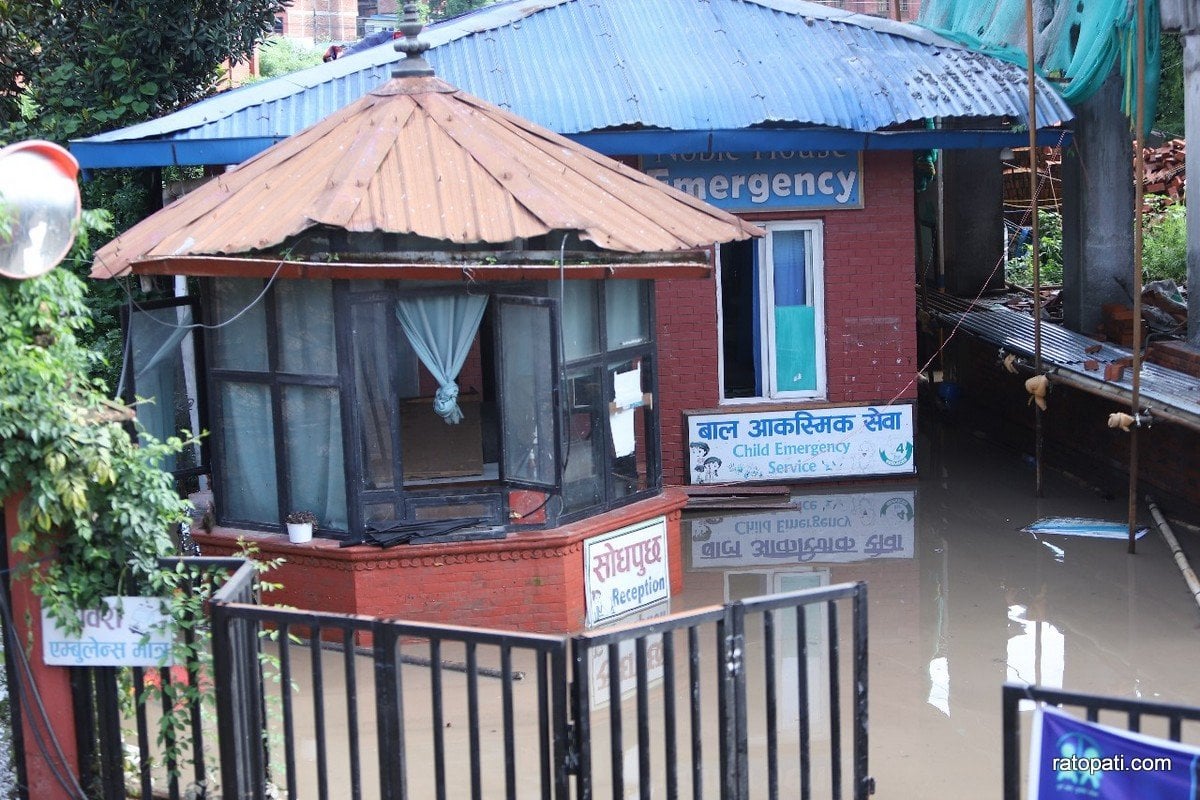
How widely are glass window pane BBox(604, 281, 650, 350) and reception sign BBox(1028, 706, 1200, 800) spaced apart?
17.4 feet

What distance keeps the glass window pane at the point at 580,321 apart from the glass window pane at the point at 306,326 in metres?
1.57

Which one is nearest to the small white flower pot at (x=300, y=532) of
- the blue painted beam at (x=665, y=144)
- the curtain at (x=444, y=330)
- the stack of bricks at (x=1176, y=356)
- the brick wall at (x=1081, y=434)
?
the curtain at (x=444, y=330)

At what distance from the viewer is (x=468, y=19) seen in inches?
549

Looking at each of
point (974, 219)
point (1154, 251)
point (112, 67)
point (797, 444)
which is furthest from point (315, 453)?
point (974, 219)

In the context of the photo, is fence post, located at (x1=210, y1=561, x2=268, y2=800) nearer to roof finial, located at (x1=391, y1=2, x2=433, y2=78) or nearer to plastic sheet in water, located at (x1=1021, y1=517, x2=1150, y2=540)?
roof finial, located at (x1=391, y1=2, x2=433, y2=78)

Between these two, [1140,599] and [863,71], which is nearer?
[1140,599]

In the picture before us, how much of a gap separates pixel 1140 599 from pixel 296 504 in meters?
6.09

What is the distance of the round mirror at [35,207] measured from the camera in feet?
19.5

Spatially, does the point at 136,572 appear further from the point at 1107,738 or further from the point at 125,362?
the point at 1107,738

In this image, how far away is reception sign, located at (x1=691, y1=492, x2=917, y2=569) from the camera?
1141 centimetres

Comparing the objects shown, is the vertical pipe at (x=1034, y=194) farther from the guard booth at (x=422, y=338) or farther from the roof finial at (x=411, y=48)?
the roof finial at (x=411, y=48)

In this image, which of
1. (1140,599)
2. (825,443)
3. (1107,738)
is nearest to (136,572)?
(1107,738)

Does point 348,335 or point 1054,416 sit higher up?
point 348,335

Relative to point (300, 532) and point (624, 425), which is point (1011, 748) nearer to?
point (624, 425)
